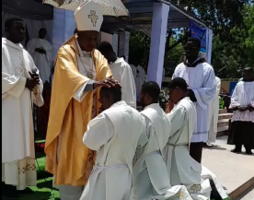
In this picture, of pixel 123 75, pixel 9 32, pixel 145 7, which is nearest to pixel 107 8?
pixel 123 75

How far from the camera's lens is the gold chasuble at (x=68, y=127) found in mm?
3607

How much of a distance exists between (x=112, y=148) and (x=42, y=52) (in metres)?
5.60

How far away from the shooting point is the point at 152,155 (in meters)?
3.95

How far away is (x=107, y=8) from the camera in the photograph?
6.09 metres

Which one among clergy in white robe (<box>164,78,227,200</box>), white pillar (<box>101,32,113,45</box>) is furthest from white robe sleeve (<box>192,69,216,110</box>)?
white pillar (<box>101,32,113,45</box>)

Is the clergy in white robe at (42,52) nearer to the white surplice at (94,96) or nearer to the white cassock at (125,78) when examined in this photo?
the white cassock at (125,78)

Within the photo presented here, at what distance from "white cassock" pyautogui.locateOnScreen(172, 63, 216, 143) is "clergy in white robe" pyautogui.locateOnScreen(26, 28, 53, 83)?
3911 millimetres

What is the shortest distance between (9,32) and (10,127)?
1.11 meters

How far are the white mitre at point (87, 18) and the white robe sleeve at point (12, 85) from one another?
3.05ft

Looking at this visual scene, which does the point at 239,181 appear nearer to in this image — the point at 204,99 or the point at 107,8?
the point at 204,99

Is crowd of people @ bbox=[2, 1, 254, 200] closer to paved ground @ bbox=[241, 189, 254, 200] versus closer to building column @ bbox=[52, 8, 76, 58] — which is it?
paved ground @ bbox=[241, 189, 254, 200]

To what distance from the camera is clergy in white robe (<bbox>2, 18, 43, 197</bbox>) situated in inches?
164

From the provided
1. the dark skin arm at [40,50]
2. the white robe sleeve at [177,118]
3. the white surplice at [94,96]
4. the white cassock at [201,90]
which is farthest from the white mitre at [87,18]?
the dark skin arm at [40,50]

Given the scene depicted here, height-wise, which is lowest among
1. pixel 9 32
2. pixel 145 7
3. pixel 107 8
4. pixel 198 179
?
pixel 198 179
